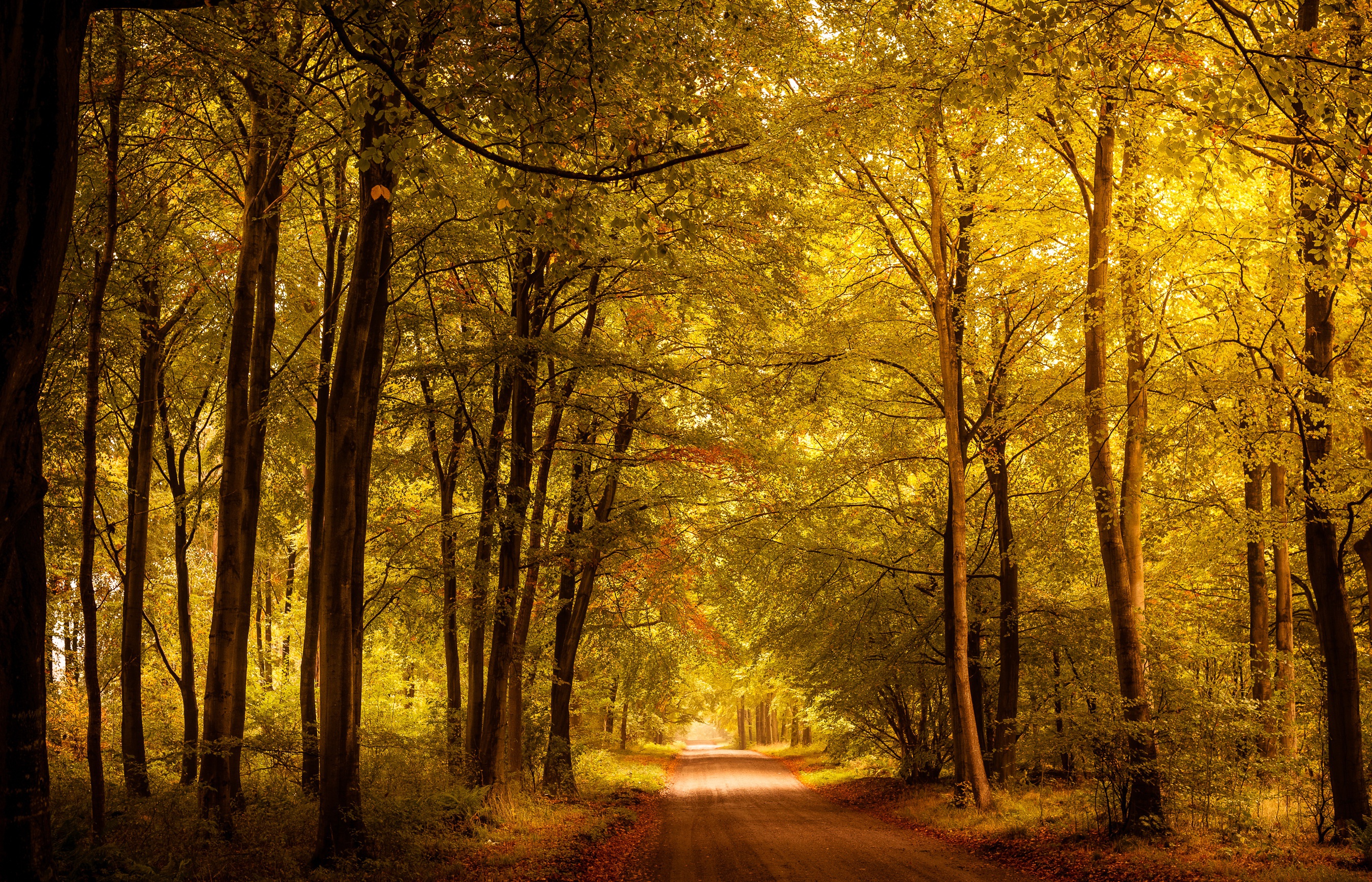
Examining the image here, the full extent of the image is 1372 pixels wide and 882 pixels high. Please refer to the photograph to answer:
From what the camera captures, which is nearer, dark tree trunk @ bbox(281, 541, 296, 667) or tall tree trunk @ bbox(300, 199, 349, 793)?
tall tree trunk @ bbox(300, 199, 349, 793)

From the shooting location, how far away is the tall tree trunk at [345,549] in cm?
838

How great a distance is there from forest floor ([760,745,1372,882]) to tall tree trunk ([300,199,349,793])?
959 cm

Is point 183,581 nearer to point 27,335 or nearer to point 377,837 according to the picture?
point 377,837

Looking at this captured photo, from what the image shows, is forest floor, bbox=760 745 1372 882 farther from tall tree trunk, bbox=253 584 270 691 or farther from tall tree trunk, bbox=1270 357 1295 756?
tall tree trunk, bbox=253 584 270 691

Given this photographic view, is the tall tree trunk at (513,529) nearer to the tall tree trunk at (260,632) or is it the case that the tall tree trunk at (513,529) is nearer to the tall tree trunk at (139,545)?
the tall tree trunk at (139,545)

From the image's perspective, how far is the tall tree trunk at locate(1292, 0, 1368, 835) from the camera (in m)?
9.29

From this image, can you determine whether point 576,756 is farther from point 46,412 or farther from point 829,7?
point 829,7

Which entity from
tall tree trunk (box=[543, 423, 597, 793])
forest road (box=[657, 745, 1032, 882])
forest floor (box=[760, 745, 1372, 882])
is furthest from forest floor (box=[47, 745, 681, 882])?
forest floor (box=[760, 745, 1372, 882])

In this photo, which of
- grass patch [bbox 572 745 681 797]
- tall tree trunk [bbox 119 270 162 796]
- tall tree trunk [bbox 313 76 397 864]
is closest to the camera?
tall tree trunk [bbox 313 76 397 864]

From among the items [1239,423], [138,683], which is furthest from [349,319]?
[1239,423]

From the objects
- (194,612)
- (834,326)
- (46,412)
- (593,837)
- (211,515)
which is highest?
(834,326)

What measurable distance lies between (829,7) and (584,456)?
33.7 ft

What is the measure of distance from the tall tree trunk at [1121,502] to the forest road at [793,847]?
7.34ft

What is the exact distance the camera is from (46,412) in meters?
11.2
